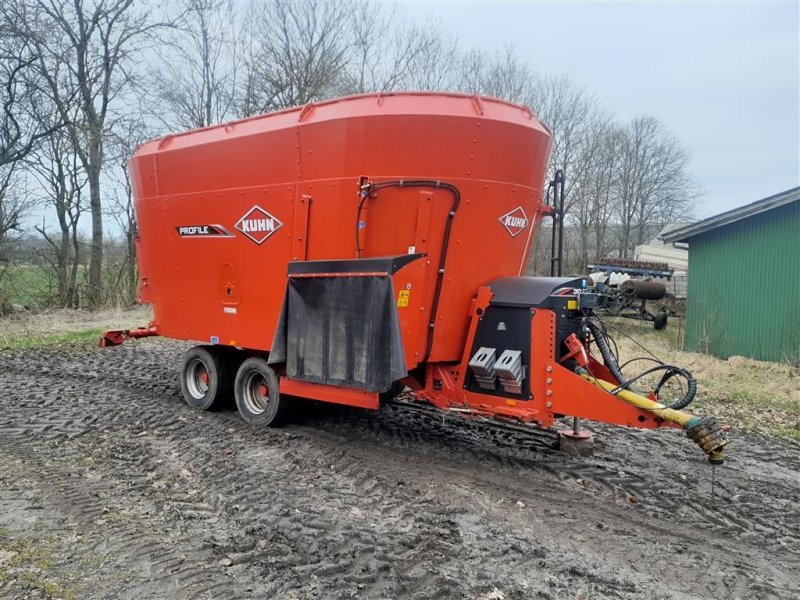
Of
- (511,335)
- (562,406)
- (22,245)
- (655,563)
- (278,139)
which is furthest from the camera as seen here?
(22,245)

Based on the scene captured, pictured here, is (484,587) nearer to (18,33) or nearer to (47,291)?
(18,33)

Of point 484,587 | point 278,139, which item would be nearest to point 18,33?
point 278,139

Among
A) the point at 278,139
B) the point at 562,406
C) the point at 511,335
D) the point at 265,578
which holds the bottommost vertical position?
the point at 265,578

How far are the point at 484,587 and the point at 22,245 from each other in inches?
874

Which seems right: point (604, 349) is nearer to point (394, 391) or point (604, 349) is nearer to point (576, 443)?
point (576, 443)

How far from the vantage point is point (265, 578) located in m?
3.34

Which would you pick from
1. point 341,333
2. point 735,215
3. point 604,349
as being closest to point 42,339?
point 341,333

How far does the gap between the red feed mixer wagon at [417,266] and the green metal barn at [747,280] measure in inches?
405

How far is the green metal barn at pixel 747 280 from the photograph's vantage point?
44.9 ft

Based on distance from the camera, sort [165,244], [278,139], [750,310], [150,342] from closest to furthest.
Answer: [278,139], [165,244], [150,342], [750,310]

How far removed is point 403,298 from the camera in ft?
17.3

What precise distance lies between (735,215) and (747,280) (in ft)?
5.23

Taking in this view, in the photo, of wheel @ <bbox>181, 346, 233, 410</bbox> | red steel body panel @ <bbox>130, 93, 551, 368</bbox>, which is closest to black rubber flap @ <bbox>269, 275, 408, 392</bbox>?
red steel body panel @ <bbox>130, 93, 551, 368</bbox>

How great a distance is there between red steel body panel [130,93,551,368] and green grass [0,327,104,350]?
8.34 meters
